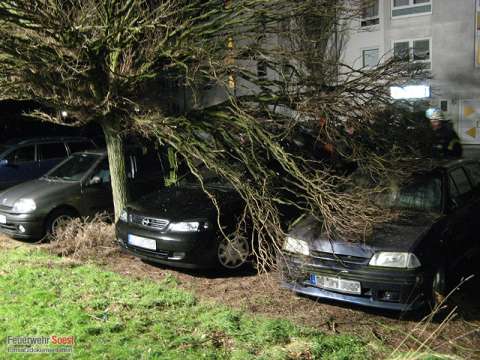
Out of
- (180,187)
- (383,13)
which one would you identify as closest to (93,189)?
(180,187)

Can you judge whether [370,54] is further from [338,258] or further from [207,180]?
[338,258]

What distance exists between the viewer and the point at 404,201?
611 centimetres

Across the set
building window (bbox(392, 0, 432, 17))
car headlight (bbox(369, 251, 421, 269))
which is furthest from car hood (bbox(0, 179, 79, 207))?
building window (bbox(392, 0, 432, 17))

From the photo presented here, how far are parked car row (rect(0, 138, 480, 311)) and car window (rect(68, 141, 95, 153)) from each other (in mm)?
2901

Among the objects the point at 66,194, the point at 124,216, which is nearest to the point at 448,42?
the point at 66,194

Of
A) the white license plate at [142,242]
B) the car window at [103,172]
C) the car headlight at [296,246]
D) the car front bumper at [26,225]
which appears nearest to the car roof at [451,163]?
the car headlight at [296,246]

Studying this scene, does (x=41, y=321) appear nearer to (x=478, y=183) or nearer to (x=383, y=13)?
(x=478, y=183)

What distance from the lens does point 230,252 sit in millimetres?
6797

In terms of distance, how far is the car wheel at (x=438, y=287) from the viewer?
5.26 metres

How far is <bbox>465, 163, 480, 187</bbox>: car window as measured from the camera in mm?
6842

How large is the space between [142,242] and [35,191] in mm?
2908

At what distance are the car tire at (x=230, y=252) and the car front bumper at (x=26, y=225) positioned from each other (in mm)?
3466

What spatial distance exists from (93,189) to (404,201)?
5.40 meters

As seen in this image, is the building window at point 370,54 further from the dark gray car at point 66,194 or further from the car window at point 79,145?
the dark gray car at point 66,194
